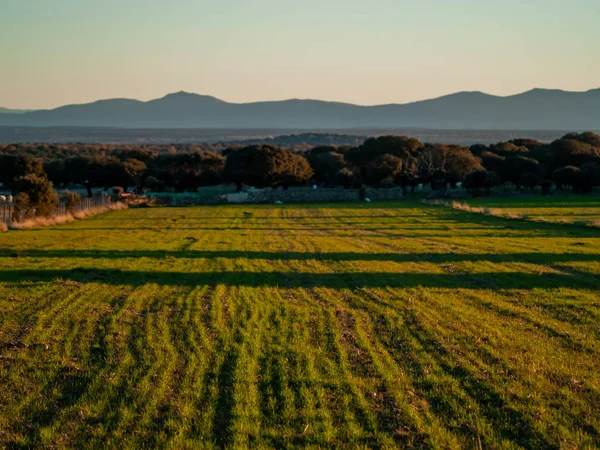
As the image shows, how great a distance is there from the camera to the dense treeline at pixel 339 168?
243 ft

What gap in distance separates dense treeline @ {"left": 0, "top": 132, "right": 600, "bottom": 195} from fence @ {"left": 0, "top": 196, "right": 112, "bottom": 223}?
20113 millimetres

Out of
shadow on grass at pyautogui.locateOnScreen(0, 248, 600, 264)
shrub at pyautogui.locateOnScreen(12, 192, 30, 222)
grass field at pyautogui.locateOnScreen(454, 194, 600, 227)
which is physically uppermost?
shadow on grass at pyautogui.locateOnScreen(0, 248, 600, 264)

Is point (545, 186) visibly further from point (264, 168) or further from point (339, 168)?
point (264, 168)

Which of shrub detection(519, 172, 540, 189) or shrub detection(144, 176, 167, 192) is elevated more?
shrub detection(519, 172, 540, 189)

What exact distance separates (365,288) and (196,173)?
2801 inches

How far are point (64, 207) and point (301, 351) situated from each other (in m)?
36.3

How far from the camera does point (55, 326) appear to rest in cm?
1198

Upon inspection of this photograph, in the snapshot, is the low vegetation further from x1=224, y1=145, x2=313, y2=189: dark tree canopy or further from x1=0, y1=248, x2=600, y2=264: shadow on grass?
x1=224, y1=145, x2=313, y2=189: dark tree canopy

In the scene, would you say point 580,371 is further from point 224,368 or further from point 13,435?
point 13,435

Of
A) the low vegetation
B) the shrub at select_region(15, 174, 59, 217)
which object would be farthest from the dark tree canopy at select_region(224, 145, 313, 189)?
the shrub at select_region(15, 174, 59, 217)

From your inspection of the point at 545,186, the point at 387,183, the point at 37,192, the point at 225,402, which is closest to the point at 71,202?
the point at 37,192

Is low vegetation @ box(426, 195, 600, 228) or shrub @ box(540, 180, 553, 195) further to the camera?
shrub @ box(540, 180, 553, 195)

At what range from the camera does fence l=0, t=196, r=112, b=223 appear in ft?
115

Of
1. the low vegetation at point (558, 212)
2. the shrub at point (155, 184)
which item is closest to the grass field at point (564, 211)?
the low vegetation at point (558, 212)
